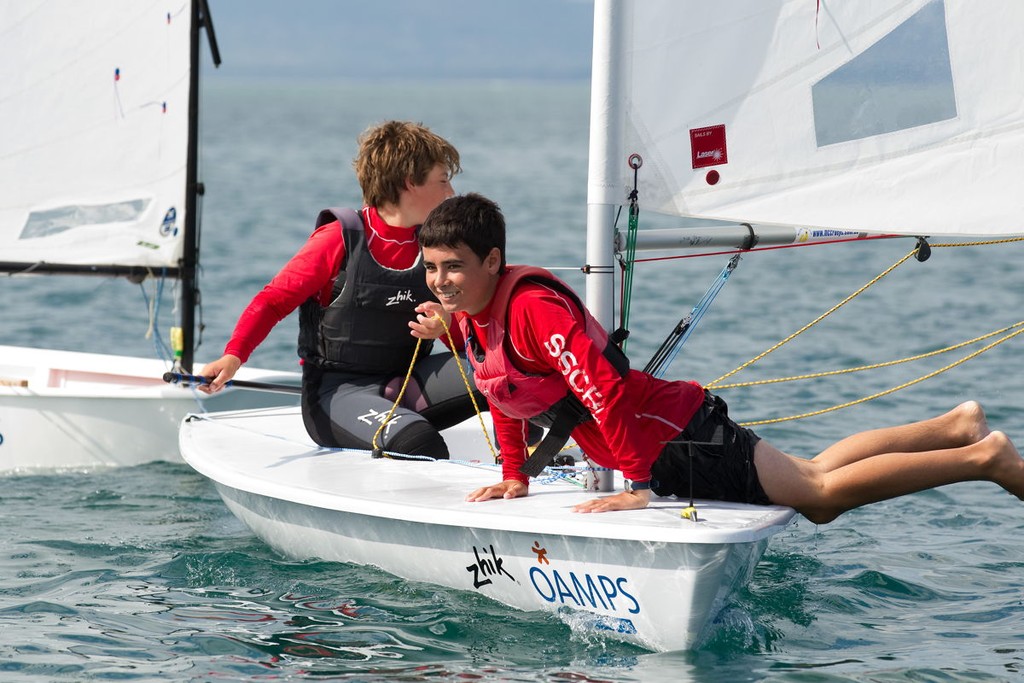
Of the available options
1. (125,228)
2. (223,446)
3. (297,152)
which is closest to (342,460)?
(223,446)

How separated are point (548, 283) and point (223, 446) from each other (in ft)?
5.58

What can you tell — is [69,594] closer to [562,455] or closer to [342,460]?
[342,460]

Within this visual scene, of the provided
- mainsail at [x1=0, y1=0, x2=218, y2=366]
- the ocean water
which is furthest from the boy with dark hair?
mainsail at [x1=0, y1=0, x2=218, y2=366]

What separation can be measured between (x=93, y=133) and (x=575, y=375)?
4063 mm

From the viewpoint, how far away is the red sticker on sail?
3.99 meters

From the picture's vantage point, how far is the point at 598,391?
3.55 metres

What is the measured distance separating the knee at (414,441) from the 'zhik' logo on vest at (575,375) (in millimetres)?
1173

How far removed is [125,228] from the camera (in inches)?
265

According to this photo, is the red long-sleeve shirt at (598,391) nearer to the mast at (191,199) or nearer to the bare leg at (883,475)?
the bare leg at (883,475)

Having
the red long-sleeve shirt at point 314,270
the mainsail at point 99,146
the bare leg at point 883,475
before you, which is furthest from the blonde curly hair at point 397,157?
the mainsail at point 99,146

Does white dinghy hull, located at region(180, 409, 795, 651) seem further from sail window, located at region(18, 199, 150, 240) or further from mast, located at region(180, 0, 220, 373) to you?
sail window, located at region(18, 199, 150, 240)

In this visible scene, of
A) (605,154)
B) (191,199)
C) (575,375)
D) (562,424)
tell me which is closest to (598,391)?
(575,375)

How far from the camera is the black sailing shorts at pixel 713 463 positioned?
12.5ft

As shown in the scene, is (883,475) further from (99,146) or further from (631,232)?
(99,146)
